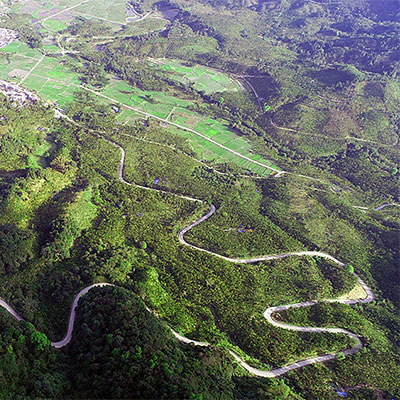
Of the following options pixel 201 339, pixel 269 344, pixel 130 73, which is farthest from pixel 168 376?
pixel 130 73

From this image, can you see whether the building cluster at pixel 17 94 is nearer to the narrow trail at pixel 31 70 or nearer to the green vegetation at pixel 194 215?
the narrow trail at pixel 31 70

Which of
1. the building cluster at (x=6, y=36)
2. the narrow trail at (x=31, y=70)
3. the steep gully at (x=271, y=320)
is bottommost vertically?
the steep gully at (x=271, y=320)

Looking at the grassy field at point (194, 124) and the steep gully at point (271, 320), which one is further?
the grassy field at point (194, 124)

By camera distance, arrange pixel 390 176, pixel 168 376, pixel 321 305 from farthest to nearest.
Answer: pixel 390 176
pixel 321 305
pixel 168 376

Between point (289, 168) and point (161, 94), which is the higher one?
point (161, 94)

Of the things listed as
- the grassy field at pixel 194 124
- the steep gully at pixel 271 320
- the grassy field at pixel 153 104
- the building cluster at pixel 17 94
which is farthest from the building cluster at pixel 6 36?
the steep gully at pixel 271 320

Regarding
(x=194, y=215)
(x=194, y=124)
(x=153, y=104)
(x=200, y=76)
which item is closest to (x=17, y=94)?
(x=153, y=104)

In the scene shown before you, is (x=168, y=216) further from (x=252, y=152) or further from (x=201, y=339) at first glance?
(x=252, y=152)
